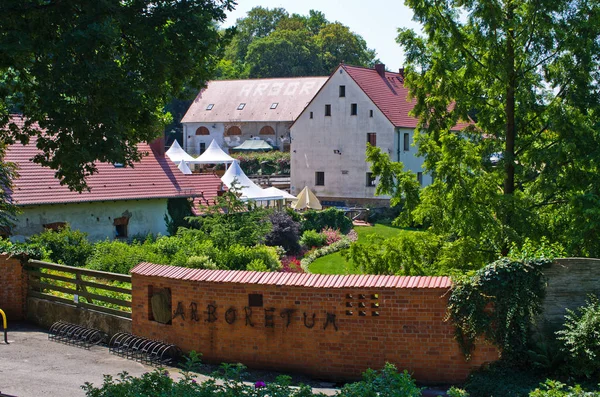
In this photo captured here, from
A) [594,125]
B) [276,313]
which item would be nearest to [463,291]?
[276,313]

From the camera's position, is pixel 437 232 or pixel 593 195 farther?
pixel 437 232

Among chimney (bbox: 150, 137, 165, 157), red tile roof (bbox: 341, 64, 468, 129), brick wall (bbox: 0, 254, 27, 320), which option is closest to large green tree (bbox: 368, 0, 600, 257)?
brick wall (bbox: 0, 254, 27, 320)

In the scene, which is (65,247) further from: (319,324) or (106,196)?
(319,324)

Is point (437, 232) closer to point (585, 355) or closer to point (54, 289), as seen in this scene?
point (585, 355)

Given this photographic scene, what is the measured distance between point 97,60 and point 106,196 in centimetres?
1790

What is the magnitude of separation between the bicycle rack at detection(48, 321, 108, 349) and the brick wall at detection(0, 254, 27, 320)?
6.03ft

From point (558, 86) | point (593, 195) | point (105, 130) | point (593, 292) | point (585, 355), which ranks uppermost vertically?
point (558, 86)

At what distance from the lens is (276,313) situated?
1255 cm

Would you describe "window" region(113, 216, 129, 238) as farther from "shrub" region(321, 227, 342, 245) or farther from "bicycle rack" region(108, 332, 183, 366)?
"bicycle rack" region(108, 332, 183, 366)

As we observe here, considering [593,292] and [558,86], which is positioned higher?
[558,86]

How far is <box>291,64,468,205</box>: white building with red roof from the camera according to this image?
48094 millimetres

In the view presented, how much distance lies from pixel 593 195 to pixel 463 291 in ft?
15.5

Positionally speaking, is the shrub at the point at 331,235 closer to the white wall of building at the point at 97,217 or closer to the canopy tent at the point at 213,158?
the white wall of building at the point at 97,217

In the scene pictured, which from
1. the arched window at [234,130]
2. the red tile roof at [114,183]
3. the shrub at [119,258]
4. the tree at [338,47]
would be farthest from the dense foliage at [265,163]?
the shrub at [119,258]
